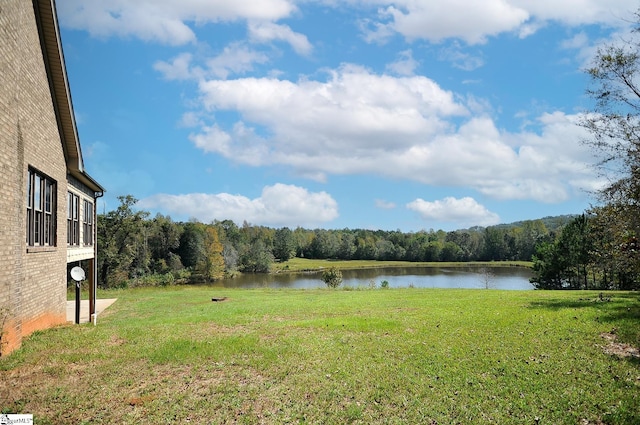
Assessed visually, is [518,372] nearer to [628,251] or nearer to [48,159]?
[628,251]

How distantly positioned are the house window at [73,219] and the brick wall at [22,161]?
2034mm

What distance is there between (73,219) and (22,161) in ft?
19.6

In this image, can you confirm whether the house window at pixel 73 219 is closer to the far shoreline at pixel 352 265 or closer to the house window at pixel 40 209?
the house window at pixel 40 209

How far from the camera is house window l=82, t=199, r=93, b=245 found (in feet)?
Answer: 54.1

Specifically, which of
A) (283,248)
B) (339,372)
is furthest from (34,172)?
(283,248)

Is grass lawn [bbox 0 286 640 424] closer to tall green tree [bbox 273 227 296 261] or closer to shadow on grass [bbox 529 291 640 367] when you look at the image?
shadow on grass [bbox 529 291 640 367]

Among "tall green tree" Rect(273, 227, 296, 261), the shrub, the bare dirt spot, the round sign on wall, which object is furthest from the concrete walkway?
"tall green tree" Rect(273, 227, 296, 261)

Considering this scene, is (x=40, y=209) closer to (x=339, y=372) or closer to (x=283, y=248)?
(x=339, y=372)

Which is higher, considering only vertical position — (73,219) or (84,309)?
(73,219)

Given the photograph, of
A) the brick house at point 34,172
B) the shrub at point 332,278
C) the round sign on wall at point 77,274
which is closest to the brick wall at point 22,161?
the brick house at point 34,172

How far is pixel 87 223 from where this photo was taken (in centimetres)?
1688

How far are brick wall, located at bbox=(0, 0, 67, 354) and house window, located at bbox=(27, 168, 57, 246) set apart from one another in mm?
188

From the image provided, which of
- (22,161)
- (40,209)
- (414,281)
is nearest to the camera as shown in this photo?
(22,161)

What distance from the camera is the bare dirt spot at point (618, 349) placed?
846cm
